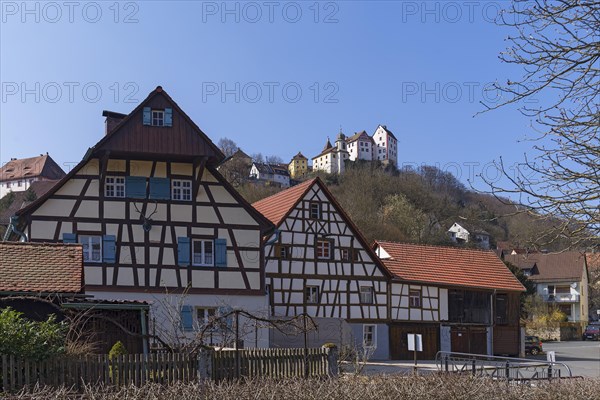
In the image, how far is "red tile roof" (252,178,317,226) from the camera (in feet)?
125

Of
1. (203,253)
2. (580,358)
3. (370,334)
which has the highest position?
(203,253)

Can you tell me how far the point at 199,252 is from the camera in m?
33.6

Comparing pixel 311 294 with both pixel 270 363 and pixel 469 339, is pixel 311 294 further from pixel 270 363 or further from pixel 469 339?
pixel 270 363

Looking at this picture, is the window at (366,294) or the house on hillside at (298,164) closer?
the window at (366,294)

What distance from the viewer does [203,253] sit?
110 feet

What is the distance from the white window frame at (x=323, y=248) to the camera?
38.7 meters

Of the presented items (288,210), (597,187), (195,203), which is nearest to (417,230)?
(288,210)

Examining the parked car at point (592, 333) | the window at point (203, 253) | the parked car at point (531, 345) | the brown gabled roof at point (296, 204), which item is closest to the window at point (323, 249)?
the brown gabled roof at point (296, 204)

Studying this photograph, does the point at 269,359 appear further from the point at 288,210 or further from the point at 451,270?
the point at 451,270

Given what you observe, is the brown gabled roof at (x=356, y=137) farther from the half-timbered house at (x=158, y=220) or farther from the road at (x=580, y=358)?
the half-timbered house at (x=158, y=220)

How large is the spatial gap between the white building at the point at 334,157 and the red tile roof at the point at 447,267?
101 metres

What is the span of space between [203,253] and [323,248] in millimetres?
7300

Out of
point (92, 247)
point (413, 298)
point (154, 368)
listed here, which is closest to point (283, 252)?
point (413, 298)

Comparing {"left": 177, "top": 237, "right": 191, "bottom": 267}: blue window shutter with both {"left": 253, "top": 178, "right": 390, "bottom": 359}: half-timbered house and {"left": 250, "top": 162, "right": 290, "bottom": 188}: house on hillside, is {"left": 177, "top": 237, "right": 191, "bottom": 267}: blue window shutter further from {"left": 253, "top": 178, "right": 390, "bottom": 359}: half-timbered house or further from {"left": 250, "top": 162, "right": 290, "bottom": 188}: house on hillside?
{"left": 250, "top": 162, "right": 290, "bottom": 188}: house on hillside
